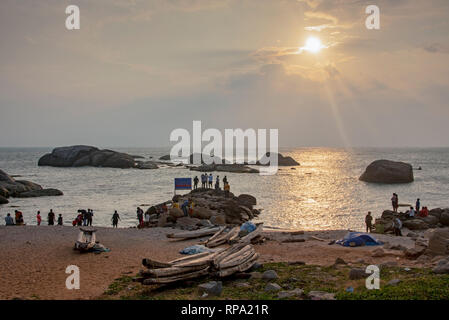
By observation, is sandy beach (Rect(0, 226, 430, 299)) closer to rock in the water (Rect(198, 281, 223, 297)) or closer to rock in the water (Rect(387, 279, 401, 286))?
rock in the water (Rect(198, 281, 223, 297))

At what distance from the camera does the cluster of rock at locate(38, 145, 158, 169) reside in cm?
11350

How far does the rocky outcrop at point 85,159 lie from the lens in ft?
374

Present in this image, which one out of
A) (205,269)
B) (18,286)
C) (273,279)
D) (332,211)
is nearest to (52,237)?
(18,286)

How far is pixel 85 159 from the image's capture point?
11644 cm

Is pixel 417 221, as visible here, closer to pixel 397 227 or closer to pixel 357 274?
pixel 397 227

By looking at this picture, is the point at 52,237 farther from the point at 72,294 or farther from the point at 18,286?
the point at 72,294

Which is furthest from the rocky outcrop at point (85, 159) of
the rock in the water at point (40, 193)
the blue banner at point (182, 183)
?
the blue banner at point (182, 183)

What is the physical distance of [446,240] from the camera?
51.8 ft

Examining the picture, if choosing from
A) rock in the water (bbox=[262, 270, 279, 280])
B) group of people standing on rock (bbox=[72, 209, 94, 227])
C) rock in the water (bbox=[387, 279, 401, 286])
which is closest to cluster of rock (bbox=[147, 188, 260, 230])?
group of people standing on rock (bbox=[72, 209, 94, 227])

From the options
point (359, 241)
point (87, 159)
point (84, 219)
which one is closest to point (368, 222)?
point (359, 241)

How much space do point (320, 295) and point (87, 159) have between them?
378 ft

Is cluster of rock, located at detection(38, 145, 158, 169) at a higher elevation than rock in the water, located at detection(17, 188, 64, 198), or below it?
higher

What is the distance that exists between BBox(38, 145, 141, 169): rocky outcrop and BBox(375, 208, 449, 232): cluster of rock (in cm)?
9143

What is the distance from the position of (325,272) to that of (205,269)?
4581 millimetres
